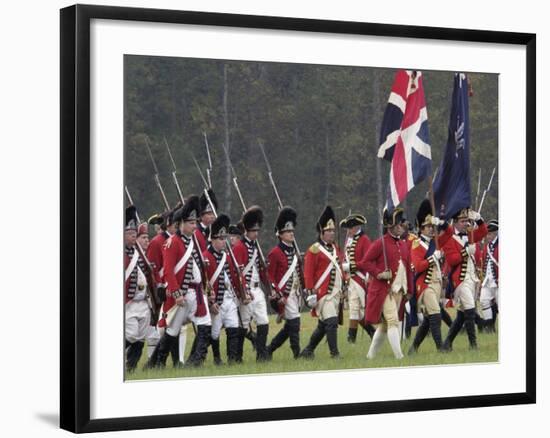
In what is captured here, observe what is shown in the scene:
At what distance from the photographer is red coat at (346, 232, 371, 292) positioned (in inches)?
713

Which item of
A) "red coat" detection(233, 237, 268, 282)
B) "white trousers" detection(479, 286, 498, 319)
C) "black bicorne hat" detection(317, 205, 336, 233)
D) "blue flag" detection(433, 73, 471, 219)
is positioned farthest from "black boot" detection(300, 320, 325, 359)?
"white trousers" detection(479, 286, 498, 319)

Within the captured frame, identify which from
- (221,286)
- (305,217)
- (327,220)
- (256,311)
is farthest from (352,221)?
(221,286)

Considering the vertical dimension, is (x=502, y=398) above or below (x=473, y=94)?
below

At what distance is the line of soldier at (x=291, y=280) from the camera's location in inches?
668

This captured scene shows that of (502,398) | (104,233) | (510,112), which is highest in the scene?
(510,112)

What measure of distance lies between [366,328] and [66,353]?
3547 mm

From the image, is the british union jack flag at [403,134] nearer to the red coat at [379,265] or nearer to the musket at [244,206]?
the red coat at [379,265]

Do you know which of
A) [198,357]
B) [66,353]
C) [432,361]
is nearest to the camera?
[66,353]

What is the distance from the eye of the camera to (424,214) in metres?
18.5

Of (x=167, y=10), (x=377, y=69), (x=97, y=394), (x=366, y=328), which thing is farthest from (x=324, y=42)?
(x=97, y=394)

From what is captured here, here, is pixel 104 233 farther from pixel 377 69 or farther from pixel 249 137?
pixel 377 69

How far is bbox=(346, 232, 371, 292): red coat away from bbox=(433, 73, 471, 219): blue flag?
100 centimetres

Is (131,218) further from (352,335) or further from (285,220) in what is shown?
(352,335)

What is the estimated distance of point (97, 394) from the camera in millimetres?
16172
